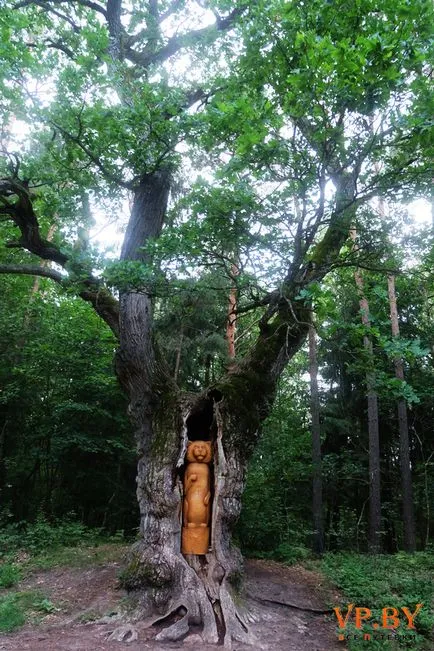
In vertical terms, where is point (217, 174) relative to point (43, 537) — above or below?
above

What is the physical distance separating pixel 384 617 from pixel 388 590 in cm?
127

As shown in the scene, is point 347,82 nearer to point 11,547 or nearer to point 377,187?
point 377,187

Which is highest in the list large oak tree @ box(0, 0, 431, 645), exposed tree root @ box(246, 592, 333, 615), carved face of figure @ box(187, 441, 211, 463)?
large oak tree @ box(0, 0, 431, 645)

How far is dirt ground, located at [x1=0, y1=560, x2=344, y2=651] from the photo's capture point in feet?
14.8

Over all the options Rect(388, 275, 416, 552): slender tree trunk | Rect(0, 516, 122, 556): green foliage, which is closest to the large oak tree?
Rect(0, 516, 122, 556): green foliage

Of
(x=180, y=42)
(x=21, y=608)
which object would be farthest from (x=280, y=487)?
(x=180, y=42)

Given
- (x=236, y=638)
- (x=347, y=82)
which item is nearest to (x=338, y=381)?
(x=236, y=638)

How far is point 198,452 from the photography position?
616 centimetres

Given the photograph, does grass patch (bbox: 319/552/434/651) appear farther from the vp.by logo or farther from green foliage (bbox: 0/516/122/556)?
green foliage (bbox: 0/516/122/556)

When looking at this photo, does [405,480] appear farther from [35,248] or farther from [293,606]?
[35,248]

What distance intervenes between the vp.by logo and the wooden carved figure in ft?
5.99

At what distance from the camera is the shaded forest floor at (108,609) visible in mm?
4555

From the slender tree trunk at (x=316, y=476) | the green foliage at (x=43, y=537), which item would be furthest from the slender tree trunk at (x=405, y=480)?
the green foliage at (x=43, y=537)

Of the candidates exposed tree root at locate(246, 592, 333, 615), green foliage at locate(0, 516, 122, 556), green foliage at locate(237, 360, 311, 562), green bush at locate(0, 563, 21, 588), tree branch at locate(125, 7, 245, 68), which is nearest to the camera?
exposed tree root at locate(246, 592, 333, 615)
